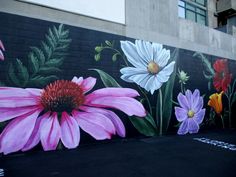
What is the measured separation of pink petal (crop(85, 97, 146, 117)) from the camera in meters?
7.90

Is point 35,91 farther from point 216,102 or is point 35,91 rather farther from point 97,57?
point 216,102

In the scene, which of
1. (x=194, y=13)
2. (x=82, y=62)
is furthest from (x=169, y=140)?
(x=194, y=13)

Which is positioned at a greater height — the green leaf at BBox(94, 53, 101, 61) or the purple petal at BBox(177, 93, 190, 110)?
the green leaf at BBox(94, 53, 101, 61)

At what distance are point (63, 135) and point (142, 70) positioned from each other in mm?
3850

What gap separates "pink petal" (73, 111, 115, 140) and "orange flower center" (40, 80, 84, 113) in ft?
1.10

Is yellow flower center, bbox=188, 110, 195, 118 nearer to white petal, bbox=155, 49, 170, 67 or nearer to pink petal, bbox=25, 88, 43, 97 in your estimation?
white petal, bbox=155, 49, 170, 67

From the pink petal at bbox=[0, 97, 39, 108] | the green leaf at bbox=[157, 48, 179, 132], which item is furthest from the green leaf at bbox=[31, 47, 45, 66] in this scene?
the green leaf at bbox=[157, 48, 179, 132]

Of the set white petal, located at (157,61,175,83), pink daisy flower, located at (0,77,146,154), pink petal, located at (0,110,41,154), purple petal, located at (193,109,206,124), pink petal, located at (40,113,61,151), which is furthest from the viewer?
purple petal, located at (193,109,206,124)

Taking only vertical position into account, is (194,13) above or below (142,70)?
above

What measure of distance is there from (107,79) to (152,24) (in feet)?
9.97

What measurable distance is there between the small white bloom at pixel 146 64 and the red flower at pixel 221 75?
374 cm

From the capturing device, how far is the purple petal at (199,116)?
36.1 ft

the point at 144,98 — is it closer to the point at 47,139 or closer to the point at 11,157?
the point at 47,139

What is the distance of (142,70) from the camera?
30.3 ft
